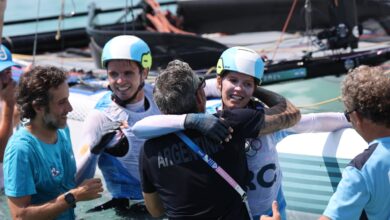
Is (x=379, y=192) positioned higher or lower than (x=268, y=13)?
lower

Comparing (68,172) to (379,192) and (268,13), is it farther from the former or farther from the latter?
(268,13)

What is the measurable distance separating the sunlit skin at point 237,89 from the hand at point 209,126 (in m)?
0.40

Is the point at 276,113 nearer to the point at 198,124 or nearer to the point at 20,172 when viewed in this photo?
the point at 198,124

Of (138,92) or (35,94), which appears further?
(138,92)

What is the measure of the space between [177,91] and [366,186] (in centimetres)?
78

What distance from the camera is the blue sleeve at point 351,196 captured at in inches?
84.2

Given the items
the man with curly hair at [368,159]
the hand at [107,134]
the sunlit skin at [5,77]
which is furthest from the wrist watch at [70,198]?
the man with curly hair at [368,159]

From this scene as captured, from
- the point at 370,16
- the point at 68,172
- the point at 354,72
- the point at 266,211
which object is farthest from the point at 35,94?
the point at 370,16

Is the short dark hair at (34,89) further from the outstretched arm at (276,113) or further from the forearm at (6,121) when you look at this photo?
the outstretched arm at (276,113)

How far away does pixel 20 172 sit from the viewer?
271 cm

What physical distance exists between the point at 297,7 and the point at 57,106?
650 cm

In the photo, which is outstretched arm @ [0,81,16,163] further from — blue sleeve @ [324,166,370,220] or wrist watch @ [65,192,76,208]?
blue sleeve @ [324,166,370,220]

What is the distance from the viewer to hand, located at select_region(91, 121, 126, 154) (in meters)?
3.24

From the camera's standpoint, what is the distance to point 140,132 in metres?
2.57
